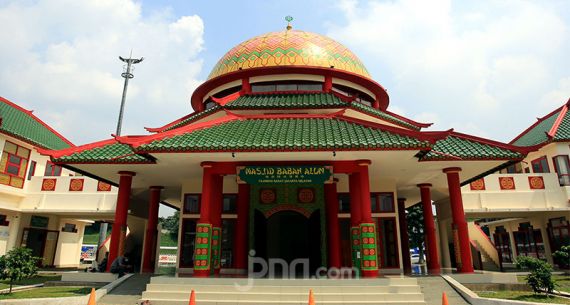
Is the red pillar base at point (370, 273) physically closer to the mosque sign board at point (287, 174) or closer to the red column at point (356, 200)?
the red column at point (356, 200)

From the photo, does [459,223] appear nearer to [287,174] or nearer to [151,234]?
[287,174]

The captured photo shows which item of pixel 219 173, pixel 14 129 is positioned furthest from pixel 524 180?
pixel 14 129

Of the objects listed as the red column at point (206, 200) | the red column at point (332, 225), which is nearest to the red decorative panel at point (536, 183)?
the red column at point (332, 225)

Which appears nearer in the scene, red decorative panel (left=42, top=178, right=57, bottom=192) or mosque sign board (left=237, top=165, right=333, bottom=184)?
mosque sign board (left=237, top=165, right=333, bottom=184)

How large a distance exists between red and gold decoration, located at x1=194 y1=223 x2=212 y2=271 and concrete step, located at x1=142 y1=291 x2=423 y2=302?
3.84ft

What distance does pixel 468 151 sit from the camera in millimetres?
13938

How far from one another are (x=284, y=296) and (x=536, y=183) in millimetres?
18539

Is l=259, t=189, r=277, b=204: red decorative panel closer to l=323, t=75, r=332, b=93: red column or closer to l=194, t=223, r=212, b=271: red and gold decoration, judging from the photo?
l=194, t=223, r=212, b=271: red and gold decoration

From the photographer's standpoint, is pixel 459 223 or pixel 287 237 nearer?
pixel 459 223

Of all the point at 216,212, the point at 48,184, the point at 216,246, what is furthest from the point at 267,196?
the point at 48,184

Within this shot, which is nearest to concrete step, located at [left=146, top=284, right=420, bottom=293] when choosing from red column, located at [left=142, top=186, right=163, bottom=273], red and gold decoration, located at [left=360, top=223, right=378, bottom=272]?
red and gold decoration, located at [left=360, top=223, right=378, bottom=272]

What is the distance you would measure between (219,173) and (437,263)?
11525mm

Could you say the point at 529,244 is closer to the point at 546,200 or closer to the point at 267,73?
the point at 546,200

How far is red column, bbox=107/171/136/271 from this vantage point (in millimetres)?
15438
